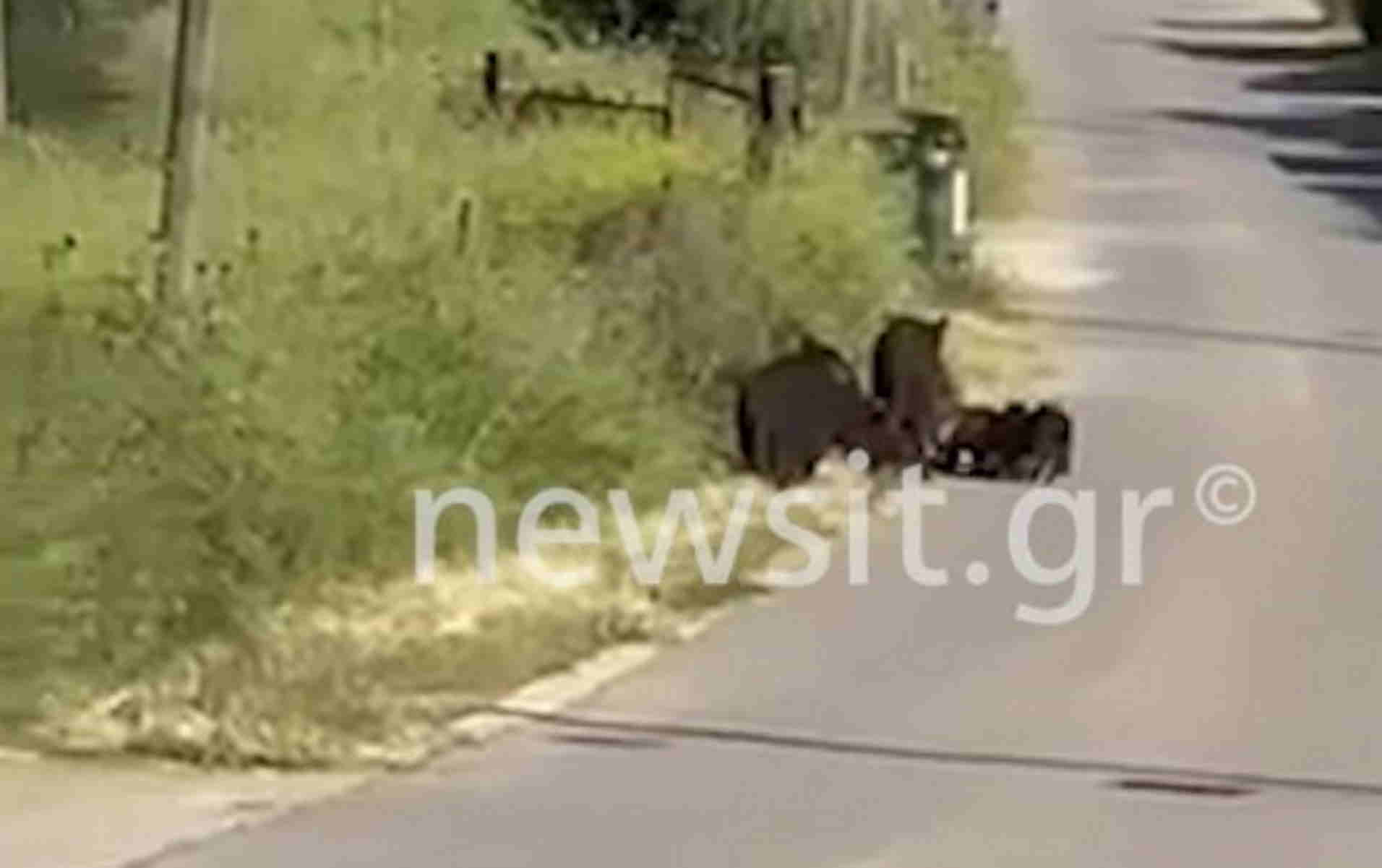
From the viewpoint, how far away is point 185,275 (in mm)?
14555

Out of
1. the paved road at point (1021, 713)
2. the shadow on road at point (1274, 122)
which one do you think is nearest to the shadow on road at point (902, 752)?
the paved road at point (1021, 713)

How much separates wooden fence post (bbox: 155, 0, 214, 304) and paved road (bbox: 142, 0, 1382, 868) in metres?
2.68

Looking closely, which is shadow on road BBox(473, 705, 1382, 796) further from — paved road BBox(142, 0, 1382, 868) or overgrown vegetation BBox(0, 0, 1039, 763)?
overgrown vegetation BBox(0, 0, 1039, 763)

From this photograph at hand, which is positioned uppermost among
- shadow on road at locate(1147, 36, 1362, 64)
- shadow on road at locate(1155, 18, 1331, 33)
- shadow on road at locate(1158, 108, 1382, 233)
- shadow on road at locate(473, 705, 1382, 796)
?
shadow on road at locate(1155, 18, 1331, 33)

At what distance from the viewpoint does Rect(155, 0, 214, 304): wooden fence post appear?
14.7 meters

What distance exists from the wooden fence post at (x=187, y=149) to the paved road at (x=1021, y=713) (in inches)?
106

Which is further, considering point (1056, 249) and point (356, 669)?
point (1056, 249)

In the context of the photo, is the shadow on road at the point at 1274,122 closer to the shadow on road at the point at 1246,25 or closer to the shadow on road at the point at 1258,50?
the shadow on road at the point at 1258,50

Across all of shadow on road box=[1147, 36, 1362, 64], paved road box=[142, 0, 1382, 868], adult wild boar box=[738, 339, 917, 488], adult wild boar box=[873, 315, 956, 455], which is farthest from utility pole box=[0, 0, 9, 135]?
shadow on road box=[1147, 36, 1362, 64]

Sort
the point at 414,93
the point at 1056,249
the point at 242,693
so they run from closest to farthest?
the point at 242,693 → the point at 414,93 → the point at 1056,249

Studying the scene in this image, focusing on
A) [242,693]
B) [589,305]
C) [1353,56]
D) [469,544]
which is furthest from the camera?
[1353,56]

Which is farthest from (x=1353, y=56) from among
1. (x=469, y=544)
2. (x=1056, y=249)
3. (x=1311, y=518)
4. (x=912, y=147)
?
(x=469, y=544)

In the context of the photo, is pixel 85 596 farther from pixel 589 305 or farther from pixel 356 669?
pixel 589 305

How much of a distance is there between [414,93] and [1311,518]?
10.8m
